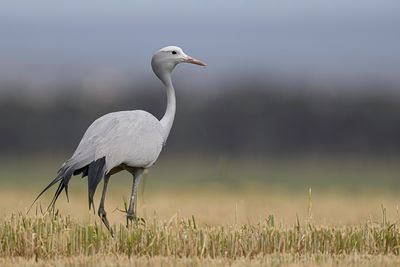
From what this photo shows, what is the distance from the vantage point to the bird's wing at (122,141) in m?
11.4

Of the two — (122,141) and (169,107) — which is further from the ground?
(169,107)

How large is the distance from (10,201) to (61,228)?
1129cm

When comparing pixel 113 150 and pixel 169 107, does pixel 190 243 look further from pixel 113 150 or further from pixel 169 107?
pixel 169 107

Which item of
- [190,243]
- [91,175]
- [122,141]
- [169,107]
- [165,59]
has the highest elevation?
[165,59]

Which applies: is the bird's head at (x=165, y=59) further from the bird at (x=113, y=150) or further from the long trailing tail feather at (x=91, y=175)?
the long trailing tail feather at (x=91, y=175)

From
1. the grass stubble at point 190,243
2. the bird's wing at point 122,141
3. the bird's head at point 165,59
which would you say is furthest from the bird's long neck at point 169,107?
the grass stubble at point 190,243

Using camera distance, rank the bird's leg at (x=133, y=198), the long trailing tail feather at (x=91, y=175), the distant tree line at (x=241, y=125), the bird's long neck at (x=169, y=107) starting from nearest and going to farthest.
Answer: the long trailing tail feather at (x=91, y=175)
the bird's leg at (x=133, y=198)
the bird's long neck at (x=169, y=107)
the distant tree line at (x=241, y=125)

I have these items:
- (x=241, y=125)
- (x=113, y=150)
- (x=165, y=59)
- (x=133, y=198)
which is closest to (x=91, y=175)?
(x=113, y=150)

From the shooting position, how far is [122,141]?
453 inches

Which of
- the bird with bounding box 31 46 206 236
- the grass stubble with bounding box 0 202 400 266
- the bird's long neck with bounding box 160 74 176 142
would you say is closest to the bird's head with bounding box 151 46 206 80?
the bird's long neck with bounding box 160 74 176 142

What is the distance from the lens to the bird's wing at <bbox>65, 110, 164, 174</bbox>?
11.4 m

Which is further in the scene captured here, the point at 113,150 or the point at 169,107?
the point at 169,107

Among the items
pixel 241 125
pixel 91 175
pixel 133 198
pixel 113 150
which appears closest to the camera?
pixel 91 175

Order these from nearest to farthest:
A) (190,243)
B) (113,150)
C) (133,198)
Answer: (190,243) < (113,150) < (133,198)
